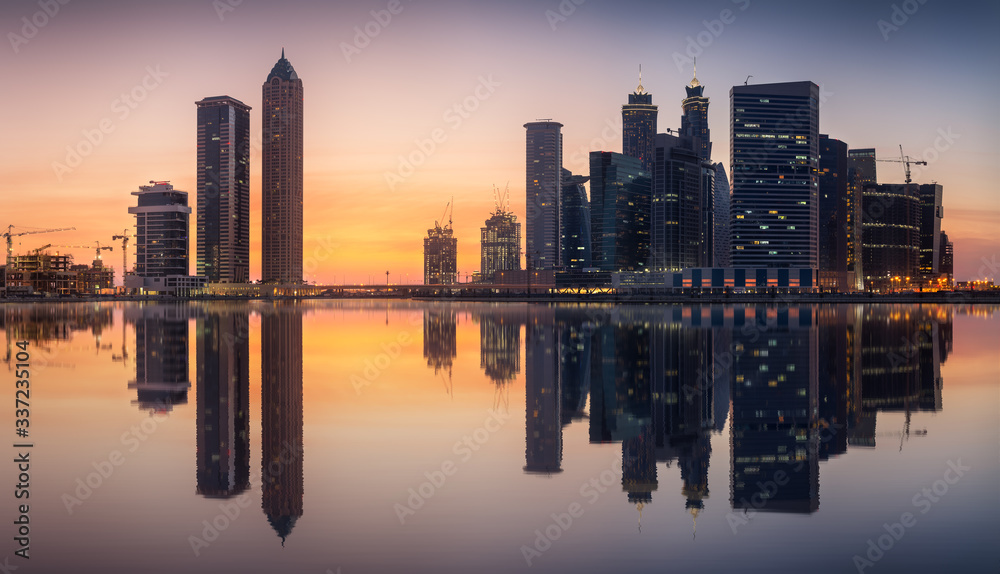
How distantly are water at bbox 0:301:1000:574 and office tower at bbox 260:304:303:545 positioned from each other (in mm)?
111

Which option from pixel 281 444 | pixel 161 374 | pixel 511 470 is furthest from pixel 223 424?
pixel 161 374

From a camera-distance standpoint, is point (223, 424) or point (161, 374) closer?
point (223, 424)

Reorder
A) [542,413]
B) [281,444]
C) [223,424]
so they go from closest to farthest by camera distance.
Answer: [281,444] → [223,424] → [542,413]

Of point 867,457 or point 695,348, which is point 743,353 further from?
point 867,457

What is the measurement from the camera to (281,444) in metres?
22.5

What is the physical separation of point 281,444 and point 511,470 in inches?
305

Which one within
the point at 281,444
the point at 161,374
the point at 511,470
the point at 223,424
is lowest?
the point at 511,470

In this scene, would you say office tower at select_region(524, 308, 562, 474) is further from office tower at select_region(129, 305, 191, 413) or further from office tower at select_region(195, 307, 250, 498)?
office tower at select_region(129, 305, 191, 413)

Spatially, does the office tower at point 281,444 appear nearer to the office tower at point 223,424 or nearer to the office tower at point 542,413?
the office tower at point 223,424

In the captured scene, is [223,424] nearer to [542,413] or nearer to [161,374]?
[542,413]

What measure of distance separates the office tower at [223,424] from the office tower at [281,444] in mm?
609

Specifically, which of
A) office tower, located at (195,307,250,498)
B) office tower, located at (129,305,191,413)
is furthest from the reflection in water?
office tower, located at (195,307,250,498)

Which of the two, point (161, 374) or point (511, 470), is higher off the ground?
point (161, 374)

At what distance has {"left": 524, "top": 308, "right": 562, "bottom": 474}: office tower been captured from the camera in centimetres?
2080
